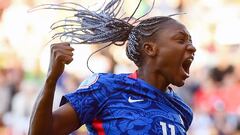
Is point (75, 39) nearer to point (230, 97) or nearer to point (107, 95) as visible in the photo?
point (107, 95)

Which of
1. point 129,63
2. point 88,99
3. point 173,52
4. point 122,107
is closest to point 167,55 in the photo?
point 173,52

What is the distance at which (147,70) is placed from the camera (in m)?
4.02

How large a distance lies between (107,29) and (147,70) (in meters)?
0.30

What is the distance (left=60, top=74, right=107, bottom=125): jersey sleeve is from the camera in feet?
12.3

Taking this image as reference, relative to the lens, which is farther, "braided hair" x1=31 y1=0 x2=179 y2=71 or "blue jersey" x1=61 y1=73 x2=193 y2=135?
"braided hair" x1=31 y1=0 x2=179 y2=71

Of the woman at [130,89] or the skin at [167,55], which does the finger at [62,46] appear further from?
the skin at [167,55]

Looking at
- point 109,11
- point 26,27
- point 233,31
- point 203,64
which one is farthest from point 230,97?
point 109,11

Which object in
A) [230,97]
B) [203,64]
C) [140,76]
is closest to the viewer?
[140,76]

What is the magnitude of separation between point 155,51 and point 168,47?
8 centimetres

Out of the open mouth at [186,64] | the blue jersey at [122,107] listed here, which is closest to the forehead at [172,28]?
the open mouth at [186,64]

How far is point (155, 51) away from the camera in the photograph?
3.96 m

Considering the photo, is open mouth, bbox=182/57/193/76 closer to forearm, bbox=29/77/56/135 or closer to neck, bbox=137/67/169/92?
neck, bbox=137/67/169/92

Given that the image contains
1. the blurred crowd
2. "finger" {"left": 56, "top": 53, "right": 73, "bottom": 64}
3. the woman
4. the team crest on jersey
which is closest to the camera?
"finger" {"left": 56, "top": 53, "right": 73, "bottom": 64}

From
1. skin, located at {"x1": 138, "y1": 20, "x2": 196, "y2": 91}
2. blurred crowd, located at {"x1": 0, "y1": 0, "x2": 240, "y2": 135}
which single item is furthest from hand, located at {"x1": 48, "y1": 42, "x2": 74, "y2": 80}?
blurred crowd, located at {"x1": 0, "y1": 0, "x2": 240, "y2": 135}
